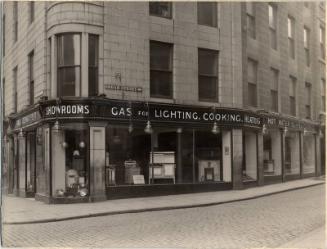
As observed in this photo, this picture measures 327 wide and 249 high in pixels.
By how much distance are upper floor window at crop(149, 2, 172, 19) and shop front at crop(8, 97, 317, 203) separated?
2.72 m

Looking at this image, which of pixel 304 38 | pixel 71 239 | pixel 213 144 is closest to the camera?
pixel 71 239

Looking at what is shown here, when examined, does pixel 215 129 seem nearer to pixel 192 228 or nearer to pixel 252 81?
pixel 252 81

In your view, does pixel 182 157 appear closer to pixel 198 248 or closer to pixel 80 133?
pixel 80 133

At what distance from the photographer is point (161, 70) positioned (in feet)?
49.1

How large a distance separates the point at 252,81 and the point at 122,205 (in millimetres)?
5100

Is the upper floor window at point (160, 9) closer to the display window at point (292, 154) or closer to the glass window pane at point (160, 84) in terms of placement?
the glass window pane at point (160, 84)

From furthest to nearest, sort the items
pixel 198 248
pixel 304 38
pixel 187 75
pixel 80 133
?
pixel 187 75 < pixel 80 133 < pixel 304 38 < pixel 198 248

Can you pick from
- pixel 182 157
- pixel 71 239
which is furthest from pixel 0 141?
pixel 182 157

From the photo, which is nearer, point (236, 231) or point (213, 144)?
point (236, 231)

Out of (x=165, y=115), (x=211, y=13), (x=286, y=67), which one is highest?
(x=211, y=13)

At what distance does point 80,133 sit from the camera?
545 inches

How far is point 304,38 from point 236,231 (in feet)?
14.3

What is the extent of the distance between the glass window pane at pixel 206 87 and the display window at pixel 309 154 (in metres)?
4.16

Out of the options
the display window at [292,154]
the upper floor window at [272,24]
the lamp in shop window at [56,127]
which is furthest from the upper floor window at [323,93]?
the lamp in shop window at [56,127]
